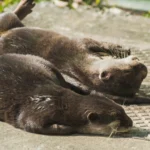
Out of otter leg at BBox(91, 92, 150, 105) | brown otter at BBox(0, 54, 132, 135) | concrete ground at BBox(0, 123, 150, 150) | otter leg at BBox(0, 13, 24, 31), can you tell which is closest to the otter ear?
brown otter at BBox(0, 54, 132, 135)

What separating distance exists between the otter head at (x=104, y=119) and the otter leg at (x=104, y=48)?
140 cm

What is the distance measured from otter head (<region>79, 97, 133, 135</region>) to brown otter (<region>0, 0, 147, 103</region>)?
88 centimetres

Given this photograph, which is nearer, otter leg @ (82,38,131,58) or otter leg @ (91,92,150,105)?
otter leg @ (91,92,150,105)

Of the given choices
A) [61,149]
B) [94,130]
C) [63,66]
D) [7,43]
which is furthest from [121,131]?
[7,43]

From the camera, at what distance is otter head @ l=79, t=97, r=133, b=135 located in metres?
5.40

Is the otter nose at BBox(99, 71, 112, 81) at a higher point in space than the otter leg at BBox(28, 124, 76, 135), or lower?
lower

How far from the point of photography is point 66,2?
976 cm

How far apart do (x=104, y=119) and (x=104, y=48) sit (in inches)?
61.3

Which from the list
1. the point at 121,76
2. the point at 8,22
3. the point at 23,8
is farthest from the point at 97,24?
the point at 121,76

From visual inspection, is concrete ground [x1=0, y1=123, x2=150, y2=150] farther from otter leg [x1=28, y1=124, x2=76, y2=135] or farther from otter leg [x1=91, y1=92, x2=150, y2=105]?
otter leg [x1=91, y1=92, x2=150, y2=105]

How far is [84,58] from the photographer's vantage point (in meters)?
6.73

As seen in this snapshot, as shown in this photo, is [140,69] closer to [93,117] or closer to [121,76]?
[121,76]

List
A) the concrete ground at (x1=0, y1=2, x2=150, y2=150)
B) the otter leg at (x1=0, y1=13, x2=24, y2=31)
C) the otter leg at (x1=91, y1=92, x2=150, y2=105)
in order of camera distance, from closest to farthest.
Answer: the otter leg at (x1=91, y1=92, x2=150, y2=105)
the otter leg at (x1=0, y1=13, x2=24, y2=31)
the concrete ground at (x1=0, y1=2, x2=150, y2=150)

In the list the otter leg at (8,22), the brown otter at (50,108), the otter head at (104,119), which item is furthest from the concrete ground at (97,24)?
the otter leg at (8,22)
